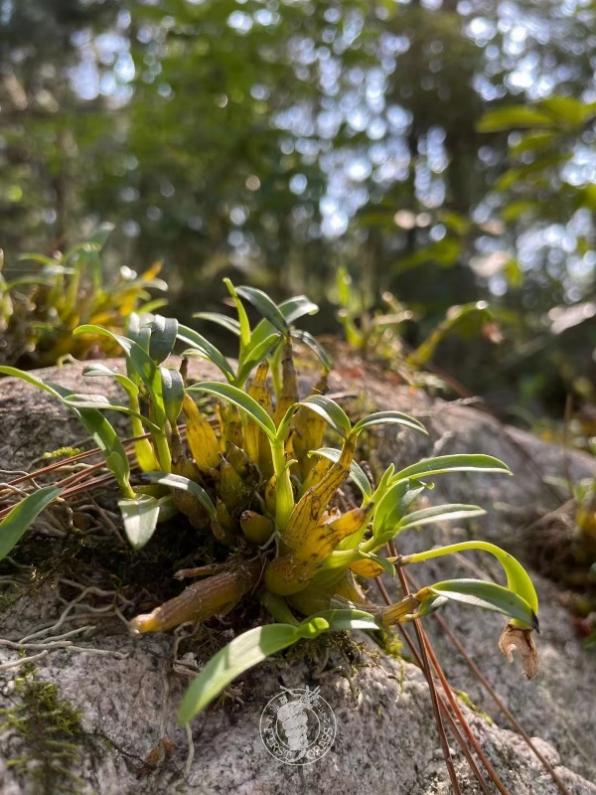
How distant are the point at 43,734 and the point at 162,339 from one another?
0.60 meters

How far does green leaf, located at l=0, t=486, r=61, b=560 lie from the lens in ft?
2.92

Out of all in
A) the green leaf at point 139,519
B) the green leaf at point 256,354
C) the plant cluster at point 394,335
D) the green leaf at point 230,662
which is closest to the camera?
the green leaf at point 230,662

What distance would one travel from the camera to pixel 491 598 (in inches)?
36.5

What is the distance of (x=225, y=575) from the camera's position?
108 cm

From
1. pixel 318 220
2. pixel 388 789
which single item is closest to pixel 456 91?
pixel 318 220

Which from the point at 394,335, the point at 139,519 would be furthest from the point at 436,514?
the point at 394,335

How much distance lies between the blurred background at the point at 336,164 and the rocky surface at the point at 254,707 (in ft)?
3.65

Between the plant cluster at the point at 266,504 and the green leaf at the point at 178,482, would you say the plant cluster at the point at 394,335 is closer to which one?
the plant cluster at the point at 266,504

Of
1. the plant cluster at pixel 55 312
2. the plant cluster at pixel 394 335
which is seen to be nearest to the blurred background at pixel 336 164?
the plant cluster at pixel 394 335

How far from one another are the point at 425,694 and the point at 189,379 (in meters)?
0.89

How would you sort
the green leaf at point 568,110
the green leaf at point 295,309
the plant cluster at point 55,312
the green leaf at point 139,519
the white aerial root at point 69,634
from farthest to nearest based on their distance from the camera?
the green leaf at point 568,110
the plant cluster at point 55,312
the green leaf at point 295,309
the white aerial root at point 69,634
the green leaf at point 139,519

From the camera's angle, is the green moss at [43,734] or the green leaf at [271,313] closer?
the green moss at [43,734]

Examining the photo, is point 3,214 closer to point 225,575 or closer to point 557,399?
point 557,399

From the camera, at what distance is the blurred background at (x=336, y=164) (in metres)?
3.48
